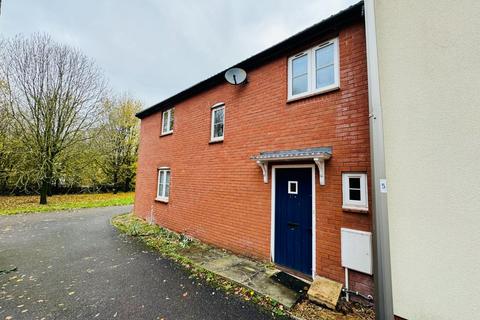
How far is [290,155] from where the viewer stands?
177 inches

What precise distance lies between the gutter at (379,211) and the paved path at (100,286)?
1.85m

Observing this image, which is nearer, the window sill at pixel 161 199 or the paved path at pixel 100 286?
the paved path at pixel 100 286

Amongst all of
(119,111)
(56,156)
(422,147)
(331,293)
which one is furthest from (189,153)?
(119,111)

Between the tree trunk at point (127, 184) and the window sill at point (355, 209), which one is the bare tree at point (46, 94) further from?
the window sill at point (355, 209)

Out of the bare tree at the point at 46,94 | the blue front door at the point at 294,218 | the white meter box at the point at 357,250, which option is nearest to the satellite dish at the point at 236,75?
the blue front door at the point at 294,218

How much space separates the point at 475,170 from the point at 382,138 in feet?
3.30

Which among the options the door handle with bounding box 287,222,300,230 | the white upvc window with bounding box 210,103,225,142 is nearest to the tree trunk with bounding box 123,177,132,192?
the white upvc window with bounding box 210,103,225,142

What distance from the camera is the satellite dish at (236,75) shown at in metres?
6.08

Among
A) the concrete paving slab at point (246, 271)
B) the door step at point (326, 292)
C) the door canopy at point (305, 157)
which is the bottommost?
the concrete paving slab at point (246, 271)

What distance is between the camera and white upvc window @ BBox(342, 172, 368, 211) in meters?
3.82

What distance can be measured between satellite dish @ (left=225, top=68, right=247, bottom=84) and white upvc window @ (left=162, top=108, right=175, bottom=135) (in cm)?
457

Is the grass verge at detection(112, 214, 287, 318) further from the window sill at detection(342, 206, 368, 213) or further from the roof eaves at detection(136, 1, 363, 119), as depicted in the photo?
the roof eaves at detection(136, 1, 363, 119)

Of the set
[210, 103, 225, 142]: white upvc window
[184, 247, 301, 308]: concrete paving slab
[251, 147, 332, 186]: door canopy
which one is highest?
[210, 103, 225, 142]: white upvc window

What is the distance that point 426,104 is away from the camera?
2711 millimetres
